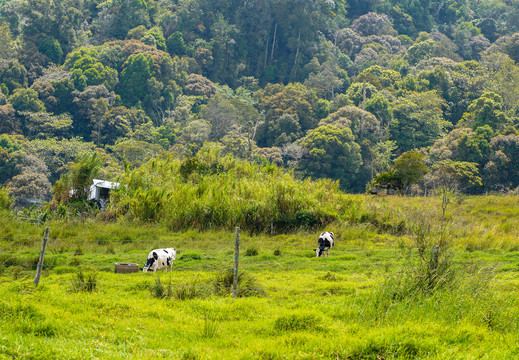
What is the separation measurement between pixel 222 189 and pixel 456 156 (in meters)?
35.2

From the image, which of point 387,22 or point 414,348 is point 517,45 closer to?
point 387,22

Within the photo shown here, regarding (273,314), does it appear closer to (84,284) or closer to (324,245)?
(84,284)

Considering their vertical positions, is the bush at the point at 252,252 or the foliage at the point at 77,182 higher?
the foliage at the point at 77,182

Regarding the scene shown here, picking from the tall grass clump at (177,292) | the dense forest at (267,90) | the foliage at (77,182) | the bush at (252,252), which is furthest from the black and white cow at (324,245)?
the dense forest at (267,90)

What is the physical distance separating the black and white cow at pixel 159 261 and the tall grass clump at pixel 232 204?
804cm

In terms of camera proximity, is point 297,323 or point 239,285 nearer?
point 297,323

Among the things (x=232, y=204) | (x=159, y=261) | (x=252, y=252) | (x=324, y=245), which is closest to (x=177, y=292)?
(x=159, y=261)

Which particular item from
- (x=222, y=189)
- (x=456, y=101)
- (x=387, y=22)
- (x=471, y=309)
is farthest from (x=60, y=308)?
(x=387, y=22)

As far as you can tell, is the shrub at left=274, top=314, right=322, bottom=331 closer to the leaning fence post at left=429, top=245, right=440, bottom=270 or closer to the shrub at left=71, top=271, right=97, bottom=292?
the leaning fence post at left=429, top=245, right=440, bottom=270

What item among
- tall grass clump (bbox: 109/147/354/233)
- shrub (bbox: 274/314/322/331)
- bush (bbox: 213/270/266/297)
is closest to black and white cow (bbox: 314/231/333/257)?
tall grass clump (bbox: 109/147/354/233)

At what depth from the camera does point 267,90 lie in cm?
8181

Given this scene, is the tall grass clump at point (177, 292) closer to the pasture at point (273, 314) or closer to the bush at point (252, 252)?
the pasture at point (273, 314)

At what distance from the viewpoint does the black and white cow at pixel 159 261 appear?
14352 millimetres

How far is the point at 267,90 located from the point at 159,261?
69.2 m
